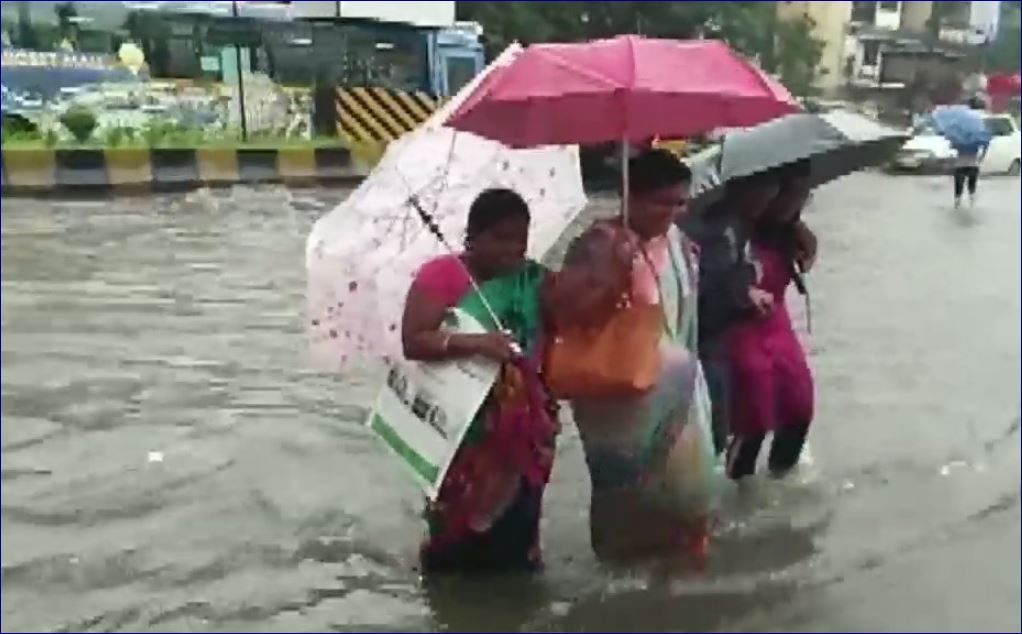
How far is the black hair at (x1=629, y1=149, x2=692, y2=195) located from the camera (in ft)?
14.5

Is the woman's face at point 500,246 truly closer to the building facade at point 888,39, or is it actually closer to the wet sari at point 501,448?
the wet sari at point 501,448

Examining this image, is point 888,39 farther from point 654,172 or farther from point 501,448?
point 501,448

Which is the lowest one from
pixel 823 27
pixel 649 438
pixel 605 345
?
pixel 823 27

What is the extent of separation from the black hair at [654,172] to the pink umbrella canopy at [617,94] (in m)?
0.07

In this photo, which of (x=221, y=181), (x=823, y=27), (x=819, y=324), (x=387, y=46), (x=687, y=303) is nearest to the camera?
(x=687, y=303)

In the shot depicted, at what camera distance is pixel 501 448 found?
4320 mm

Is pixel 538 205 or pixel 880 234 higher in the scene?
pixel 538 205

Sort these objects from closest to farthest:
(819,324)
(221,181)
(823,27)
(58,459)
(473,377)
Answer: (473,377) < (58,459) < (819,324) < (221,181) < (823,27)

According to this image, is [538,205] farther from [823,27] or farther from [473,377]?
[823,27]

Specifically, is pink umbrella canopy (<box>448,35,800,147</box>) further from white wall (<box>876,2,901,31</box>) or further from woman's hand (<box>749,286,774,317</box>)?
white wall (<box>876,2,901,31</box>)

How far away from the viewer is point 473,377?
412 centimetres

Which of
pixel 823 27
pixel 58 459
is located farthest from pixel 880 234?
pixel 823 27

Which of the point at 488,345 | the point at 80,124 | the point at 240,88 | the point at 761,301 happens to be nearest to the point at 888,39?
the point at 240,88

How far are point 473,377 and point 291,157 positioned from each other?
1598cm
